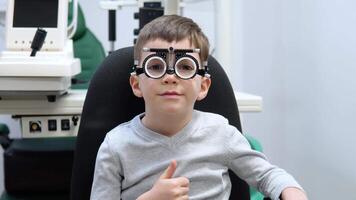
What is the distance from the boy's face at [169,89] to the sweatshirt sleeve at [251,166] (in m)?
0.16

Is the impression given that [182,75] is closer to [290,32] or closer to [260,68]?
[290,32]

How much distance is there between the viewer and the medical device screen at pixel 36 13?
151cm

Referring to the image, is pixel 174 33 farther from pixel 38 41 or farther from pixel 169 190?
pixel 38 41

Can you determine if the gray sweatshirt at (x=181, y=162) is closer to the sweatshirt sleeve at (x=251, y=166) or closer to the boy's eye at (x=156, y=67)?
the sweatshirt sleeve at (x=251, y=166)

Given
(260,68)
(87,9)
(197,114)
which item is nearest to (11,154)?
(197,114)

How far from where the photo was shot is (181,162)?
3.34 feet

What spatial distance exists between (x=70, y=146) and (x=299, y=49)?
3.88 ft

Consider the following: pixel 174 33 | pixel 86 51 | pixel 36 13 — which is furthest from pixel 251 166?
pixel 86 51

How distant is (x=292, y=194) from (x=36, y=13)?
42.0 inches

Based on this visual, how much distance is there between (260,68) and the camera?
247cm

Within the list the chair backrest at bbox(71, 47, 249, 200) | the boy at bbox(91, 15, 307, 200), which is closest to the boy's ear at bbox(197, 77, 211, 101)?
the boy at bbox(91, 15, 307, 200)

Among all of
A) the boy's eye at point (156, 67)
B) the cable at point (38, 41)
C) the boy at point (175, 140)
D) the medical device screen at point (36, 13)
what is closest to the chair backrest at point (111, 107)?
the boy at point (175, 140)

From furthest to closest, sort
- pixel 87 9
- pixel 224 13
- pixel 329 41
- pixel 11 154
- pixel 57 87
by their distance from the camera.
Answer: pixel 87 9, pixel 329 41, pixel 224 13, pixel 11 154, pixel 57 87

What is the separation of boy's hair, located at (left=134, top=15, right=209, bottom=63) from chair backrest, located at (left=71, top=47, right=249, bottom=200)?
0.13 metres
